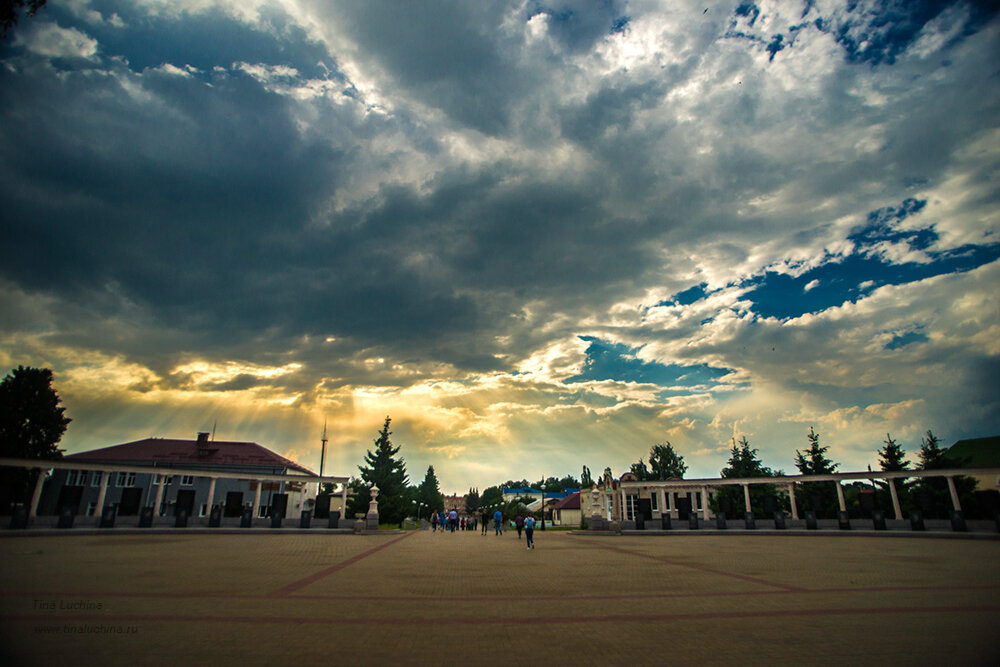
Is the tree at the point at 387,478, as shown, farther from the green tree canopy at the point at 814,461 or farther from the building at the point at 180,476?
the green tree canopy at the point at 814,461

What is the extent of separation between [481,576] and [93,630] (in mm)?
8759

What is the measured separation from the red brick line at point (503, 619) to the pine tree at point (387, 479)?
4502cm

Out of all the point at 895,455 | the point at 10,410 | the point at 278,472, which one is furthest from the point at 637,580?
the point at 10,410

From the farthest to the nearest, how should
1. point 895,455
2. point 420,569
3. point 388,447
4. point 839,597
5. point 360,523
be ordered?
1. point 388,447
2. point 895,455
3. point 360,523
4. point 420,569
5. point 839,597

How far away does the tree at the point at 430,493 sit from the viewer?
98.4 m

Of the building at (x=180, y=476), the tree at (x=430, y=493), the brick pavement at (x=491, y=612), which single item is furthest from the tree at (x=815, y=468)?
the tree at (x=430, y=493)

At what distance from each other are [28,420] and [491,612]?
191 feet

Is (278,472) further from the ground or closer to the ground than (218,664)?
further from the ground

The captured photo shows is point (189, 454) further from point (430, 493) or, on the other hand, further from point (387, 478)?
point (430, 493)

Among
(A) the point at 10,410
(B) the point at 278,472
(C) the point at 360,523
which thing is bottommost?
(C) the point at 360,523

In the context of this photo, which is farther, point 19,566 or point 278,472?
point 278,472

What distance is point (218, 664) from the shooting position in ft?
18.2

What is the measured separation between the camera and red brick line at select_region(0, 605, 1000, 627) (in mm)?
7477

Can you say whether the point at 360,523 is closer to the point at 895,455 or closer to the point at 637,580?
the point at 637,580
